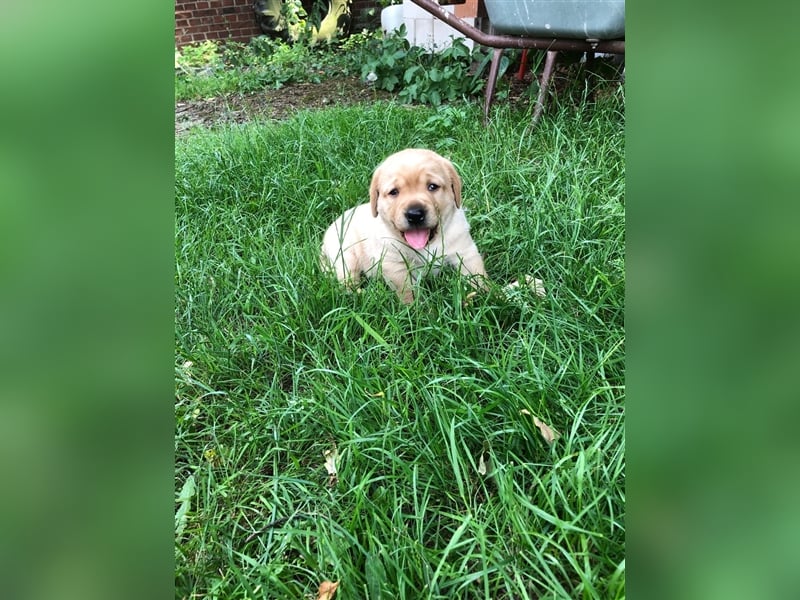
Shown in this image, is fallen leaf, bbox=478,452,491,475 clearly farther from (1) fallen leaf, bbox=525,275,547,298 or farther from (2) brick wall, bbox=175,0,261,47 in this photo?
(2) brick wall, bbox=175,0,261,47

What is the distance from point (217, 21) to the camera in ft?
30.8

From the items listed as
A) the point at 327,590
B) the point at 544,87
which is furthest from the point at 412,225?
the point at 544,87

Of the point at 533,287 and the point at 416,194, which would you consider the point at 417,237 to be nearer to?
the point at 416,194

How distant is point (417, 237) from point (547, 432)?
129 cm

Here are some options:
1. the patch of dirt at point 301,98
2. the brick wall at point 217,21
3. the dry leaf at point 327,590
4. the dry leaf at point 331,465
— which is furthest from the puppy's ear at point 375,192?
the brick wall at point 217,21

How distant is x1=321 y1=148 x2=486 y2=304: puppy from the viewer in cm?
235

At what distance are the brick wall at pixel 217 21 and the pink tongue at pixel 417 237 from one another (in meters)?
8.24

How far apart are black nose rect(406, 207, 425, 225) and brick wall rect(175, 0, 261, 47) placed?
8.31 meters

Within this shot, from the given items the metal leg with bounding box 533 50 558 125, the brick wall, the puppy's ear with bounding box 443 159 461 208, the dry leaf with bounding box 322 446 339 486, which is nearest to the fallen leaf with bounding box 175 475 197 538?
the dry leaf with bounding box 322 446 339 486

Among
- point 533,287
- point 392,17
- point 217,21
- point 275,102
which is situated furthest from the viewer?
point 217,21

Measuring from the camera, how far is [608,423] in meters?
1.31

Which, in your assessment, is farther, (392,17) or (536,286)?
(392,17)

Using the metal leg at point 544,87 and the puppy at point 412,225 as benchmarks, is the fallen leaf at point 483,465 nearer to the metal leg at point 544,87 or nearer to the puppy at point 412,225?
the puppy at point 412,225
